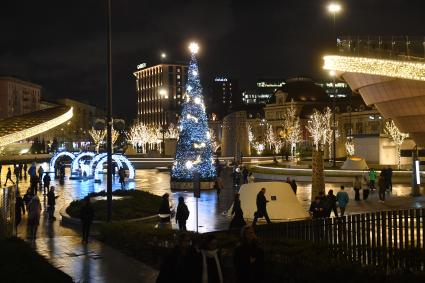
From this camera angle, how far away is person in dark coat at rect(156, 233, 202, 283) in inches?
348

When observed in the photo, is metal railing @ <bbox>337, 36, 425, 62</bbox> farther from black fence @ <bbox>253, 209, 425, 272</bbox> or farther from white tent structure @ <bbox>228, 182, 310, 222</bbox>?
black fence @ <bbox>253, 209, 425, 272</bbox>

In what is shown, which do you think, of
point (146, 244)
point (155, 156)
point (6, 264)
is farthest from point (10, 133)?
point (155, 156)

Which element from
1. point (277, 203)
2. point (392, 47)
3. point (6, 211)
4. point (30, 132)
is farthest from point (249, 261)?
point (30, 132)

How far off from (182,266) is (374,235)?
15.6 ft

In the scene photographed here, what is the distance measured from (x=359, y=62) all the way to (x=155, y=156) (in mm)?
62011

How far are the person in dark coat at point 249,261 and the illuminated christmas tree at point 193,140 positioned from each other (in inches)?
1122

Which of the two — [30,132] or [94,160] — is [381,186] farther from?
[94,160]

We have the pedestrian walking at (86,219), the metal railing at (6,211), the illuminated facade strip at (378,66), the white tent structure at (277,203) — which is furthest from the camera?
the illuminated facade strip at (378,66)

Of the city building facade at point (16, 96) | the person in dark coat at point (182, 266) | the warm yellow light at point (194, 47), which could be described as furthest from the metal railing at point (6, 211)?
the city building facade at point (16, 96)

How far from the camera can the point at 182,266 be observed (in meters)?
8.91

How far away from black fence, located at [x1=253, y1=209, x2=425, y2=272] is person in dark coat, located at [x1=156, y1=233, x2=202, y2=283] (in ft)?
9.51

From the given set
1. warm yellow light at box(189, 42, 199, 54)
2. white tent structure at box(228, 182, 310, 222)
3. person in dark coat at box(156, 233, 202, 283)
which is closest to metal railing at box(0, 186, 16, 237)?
white tent structure at box(228, 182, 310, 222)

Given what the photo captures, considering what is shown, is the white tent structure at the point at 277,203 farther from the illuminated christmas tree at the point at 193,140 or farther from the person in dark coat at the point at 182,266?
the illuminated christmas tree at the point at 193,140

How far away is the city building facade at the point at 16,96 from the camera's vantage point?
15512 centimetres
